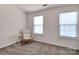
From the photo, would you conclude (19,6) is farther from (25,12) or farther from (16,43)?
(16,43)

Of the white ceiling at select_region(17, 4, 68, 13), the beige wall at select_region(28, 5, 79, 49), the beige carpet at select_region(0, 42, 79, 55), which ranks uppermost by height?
the white ceiling at select_region(17, 4, 68, 13)

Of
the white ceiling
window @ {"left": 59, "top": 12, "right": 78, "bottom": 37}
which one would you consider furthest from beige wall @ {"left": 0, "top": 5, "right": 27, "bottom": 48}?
window @ {"left": 59, "top": 12, "right": 78, "bottom": 37}

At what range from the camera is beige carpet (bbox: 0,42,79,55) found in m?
1.48

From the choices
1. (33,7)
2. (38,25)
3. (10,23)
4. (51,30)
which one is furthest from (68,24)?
(10,23)

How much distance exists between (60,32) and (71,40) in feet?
0.67

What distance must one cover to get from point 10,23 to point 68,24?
89cm

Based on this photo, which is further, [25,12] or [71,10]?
[25,12]

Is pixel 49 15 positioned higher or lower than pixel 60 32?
higher

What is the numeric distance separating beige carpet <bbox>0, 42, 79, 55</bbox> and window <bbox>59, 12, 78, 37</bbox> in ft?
0.81

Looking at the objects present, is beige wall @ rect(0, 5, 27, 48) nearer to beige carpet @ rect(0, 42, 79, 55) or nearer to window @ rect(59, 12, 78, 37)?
beige carpet @ rect(0, 42, 79, 55)

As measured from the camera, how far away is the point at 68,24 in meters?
1.47

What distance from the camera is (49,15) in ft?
5.00

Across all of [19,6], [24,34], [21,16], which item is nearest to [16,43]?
[24,34]

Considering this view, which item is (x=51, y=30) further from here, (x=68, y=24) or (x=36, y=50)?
(x=36, y=50)
